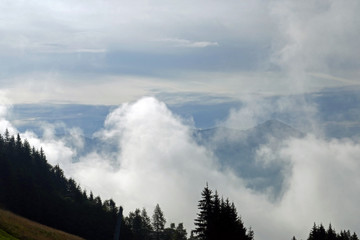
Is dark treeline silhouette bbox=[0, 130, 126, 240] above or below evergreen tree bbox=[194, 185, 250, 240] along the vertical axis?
above

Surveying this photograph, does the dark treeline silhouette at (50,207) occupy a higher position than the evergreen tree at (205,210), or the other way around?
the dark treeline silhouette at (50,207)

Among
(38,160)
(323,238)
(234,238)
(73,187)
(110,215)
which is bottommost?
(234,238)

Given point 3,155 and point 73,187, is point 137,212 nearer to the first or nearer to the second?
point 73,187

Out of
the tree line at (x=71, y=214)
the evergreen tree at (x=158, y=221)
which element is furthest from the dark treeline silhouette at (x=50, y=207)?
the evergreen tree at (x=158, y=221)

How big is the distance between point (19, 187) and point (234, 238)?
74.4 meters

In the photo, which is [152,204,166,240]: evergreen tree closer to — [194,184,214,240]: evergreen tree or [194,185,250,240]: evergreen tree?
[194,185,250,240]: evergreen tree

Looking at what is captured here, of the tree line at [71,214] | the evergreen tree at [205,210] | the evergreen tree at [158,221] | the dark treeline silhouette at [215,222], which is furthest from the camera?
the evergreen tree at [158,221]

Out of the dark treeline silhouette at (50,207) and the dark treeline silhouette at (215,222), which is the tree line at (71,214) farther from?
the dark treeline silhouette at (215,222)

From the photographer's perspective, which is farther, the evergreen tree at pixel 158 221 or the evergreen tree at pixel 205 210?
the evergreen tree at pixel 158 221

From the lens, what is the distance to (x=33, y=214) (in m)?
103

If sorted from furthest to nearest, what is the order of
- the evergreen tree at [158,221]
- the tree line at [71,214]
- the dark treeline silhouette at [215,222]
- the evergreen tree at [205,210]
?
the evergreen tree at [158,221] < the tree line at [71,214] < the evergreen tree at [205,210] < the dark treeline silhouette at [215,222]

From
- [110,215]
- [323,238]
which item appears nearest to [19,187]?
[110,215]

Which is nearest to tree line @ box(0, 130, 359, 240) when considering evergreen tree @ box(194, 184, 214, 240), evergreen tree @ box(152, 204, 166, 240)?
evergreen tree @ box(152, 204, 166, 240)

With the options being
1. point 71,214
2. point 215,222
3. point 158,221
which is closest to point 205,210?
point 215,222
